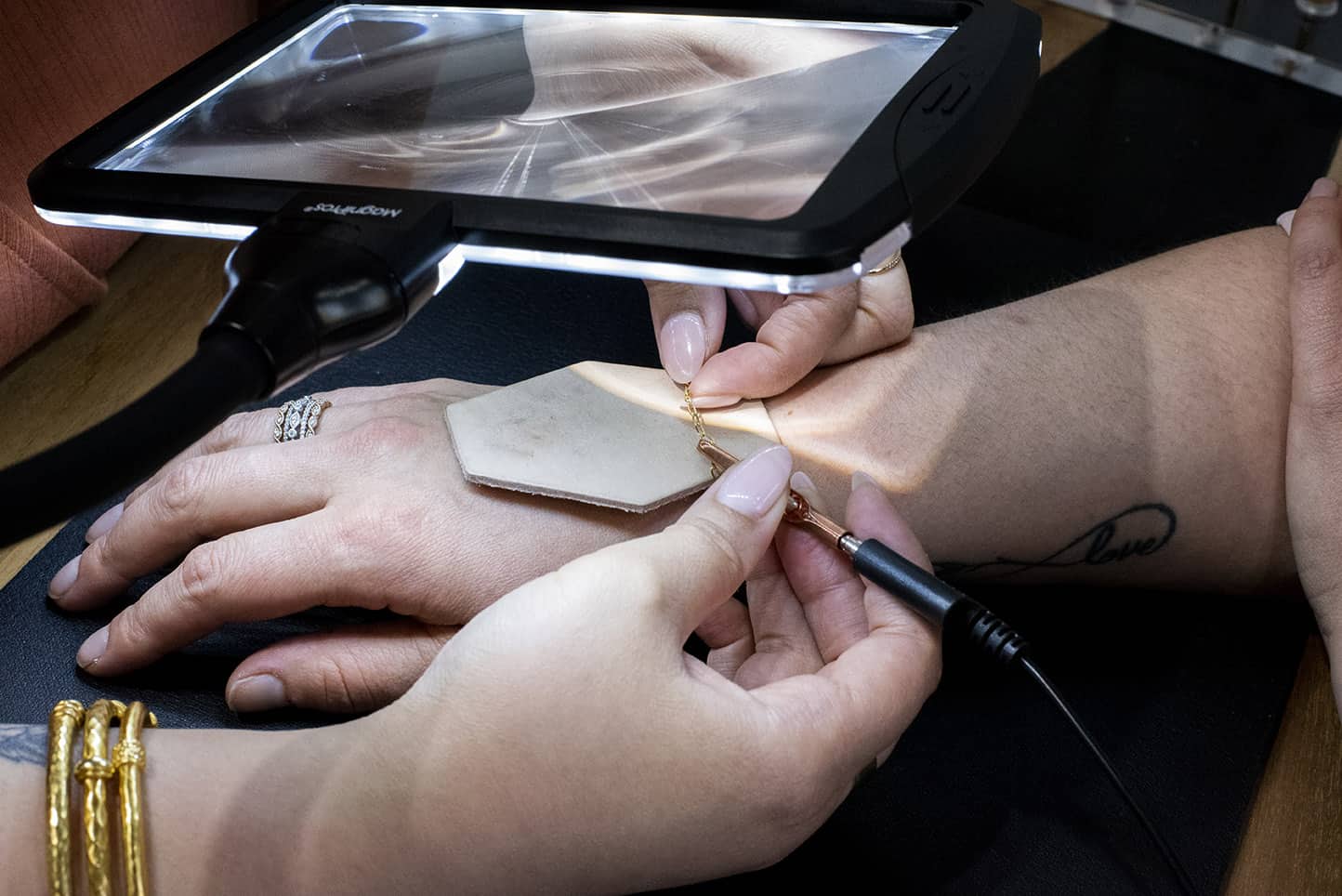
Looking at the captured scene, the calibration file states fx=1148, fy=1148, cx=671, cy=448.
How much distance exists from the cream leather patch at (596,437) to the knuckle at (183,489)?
16cm

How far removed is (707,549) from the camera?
0.56m

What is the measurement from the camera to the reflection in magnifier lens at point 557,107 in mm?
519

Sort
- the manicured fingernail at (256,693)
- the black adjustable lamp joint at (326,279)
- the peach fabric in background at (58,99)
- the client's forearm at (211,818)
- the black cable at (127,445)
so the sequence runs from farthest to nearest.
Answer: the peach fabric in background at (58,99), the manicured fingernail at (256,693), the client's forearm at (211,818), the black adjustable lamp joint at (326,279), the black cable at (127,445)

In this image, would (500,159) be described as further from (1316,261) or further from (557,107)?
(1316,261)

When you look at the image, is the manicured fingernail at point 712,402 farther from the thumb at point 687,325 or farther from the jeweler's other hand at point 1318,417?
the jeweler's other hand at point 1318,417

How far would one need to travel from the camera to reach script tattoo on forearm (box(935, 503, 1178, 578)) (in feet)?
2.49

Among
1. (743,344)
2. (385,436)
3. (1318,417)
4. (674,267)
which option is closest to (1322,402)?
(1318,417)

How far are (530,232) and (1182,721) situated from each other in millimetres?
491

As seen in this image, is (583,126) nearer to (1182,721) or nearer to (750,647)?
(750,647)

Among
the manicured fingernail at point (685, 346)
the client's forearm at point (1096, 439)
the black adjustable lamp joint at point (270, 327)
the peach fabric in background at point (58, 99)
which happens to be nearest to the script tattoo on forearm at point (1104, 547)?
the client's forearm at point (1096, 439)

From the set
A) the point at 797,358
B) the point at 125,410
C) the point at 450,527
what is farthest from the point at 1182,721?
the point at 125,410

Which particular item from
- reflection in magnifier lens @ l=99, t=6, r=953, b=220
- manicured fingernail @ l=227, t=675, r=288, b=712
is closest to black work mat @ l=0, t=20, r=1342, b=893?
manicured fingernail @ l=227, t=675, r=288, b=712

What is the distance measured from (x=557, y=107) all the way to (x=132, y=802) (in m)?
0.40

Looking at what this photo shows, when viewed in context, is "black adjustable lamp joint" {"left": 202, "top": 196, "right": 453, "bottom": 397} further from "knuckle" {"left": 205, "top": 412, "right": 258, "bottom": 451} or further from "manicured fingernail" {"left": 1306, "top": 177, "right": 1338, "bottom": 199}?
"manicured fingernail" {"left": 1306, "top": 177, "right": 1338, "bottom": 199}
